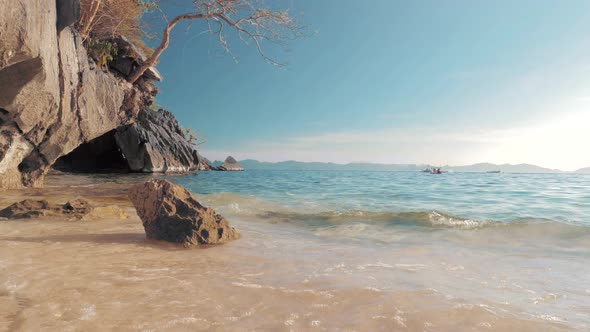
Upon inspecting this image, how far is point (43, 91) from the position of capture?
8062 mm

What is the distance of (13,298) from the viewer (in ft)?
6.97

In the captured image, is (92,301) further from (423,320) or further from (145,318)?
(423,320)

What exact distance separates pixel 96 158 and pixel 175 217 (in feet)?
100

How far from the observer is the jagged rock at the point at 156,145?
85.3ft

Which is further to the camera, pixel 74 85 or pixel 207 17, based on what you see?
pixel 207 17

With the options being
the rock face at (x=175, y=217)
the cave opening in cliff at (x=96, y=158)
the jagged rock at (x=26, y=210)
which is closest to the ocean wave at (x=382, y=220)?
the rock face at (x=175, y=217)

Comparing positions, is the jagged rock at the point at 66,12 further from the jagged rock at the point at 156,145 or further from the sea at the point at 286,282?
the jagged rock at the point at 156,145

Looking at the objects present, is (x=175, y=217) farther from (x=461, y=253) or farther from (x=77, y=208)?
(x=461, y=253)

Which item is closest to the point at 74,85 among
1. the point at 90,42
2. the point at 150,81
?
the point at 90,42

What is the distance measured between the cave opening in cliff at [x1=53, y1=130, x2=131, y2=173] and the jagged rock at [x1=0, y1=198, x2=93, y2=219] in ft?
75.0

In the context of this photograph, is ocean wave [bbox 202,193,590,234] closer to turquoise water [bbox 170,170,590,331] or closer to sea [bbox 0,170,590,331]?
turquoise water [bbox 170,170,590,331]

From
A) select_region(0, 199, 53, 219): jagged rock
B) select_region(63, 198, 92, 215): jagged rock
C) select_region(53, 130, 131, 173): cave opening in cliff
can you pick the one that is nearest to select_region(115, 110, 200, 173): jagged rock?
select_region(53, 130, 131, 173): cave opening in cliff

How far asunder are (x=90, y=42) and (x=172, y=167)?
18800mm

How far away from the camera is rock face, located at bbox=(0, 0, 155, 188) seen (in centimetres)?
560
